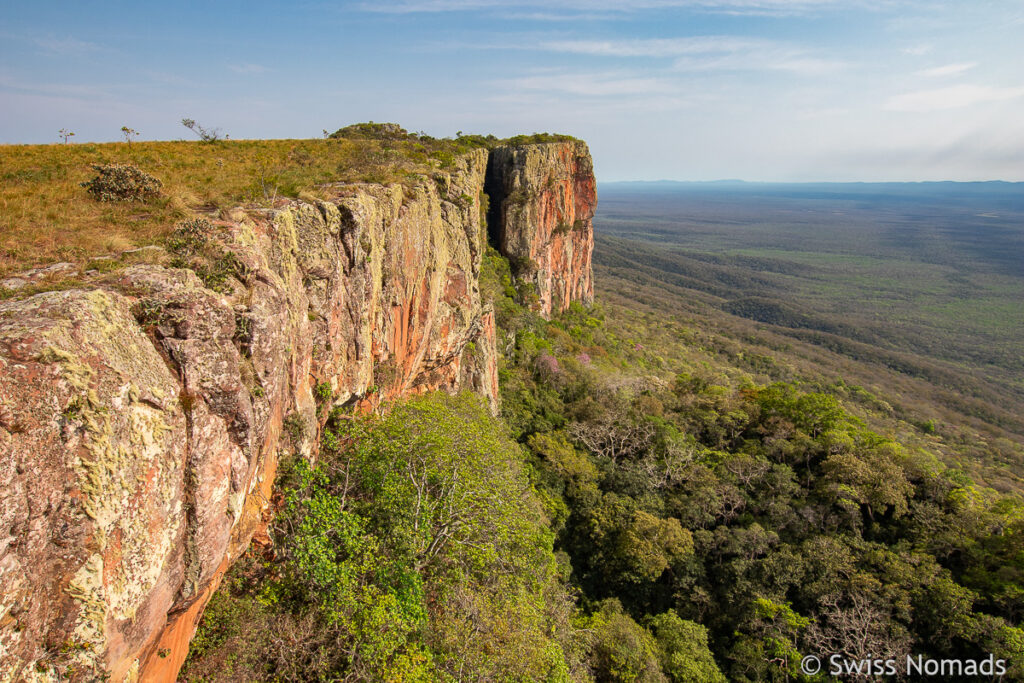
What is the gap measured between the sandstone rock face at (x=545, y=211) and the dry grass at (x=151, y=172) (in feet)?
58.1

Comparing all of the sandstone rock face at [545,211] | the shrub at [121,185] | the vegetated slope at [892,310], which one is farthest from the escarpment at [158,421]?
the vegetated slope at [892,310]

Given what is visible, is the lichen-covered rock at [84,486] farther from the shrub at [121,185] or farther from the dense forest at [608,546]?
the shrub at [121,185]

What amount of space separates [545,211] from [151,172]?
3259 centimetres

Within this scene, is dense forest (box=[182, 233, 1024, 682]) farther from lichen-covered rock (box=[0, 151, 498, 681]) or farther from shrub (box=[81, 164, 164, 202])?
shrub (box=[81, 164, 164, 202])

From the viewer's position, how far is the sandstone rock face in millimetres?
39156

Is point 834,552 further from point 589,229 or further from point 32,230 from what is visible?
point 589,229

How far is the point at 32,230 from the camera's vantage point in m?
9.27

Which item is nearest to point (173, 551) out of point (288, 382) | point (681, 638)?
point (288, 382)

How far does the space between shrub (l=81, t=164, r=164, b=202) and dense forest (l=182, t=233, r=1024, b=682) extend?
727cm

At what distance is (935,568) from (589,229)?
43.6 meters

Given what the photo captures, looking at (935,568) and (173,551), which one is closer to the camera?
(173,551)

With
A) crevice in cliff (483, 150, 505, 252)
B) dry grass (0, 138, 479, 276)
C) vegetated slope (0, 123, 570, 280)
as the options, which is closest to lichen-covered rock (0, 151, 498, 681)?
vegetated slope (0, 123, 570, 280)

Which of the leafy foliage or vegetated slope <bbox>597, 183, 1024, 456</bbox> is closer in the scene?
the leafy foliage

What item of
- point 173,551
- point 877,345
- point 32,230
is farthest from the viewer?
point 877,345
